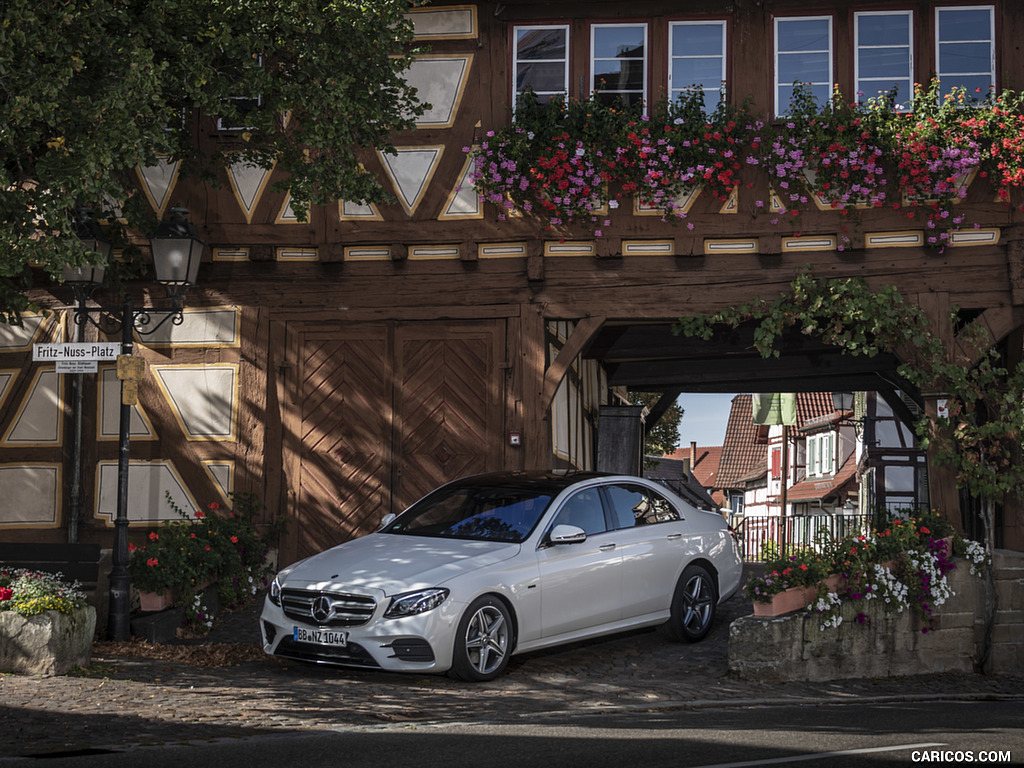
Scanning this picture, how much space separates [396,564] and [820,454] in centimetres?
3735

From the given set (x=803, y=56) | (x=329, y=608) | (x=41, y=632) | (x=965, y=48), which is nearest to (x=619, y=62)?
(x=803, y=56)

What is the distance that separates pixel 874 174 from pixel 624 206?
2874mm

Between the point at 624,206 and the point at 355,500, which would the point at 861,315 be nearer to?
the point at 624,206

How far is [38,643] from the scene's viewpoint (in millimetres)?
9156

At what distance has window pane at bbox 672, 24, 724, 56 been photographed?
14.6m

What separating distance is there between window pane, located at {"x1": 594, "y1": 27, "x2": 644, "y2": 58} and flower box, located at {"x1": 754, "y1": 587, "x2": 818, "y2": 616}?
7039 mm

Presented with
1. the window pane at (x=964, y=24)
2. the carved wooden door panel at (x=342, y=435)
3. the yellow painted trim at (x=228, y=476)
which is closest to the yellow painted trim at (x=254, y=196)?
the carved wooden door panel at (x=342, y=435)

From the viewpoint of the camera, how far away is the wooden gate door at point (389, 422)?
14.7 m

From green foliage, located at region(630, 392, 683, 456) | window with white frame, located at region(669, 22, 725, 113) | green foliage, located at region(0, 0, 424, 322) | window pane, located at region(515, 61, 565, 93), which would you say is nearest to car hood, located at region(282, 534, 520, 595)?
green foliage, located at region(0, 0, 424, 322)

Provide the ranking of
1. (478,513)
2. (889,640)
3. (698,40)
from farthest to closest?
(698,40) < (889,640) < (478,513)

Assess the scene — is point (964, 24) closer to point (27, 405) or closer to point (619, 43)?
point (619, 43)

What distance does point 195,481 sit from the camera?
→ 14914 mm

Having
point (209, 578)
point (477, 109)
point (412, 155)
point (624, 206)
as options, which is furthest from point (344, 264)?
point (209, 578)

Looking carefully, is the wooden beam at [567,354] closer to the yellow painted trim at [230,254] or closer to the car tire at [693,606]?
the car tire at [693,606]
